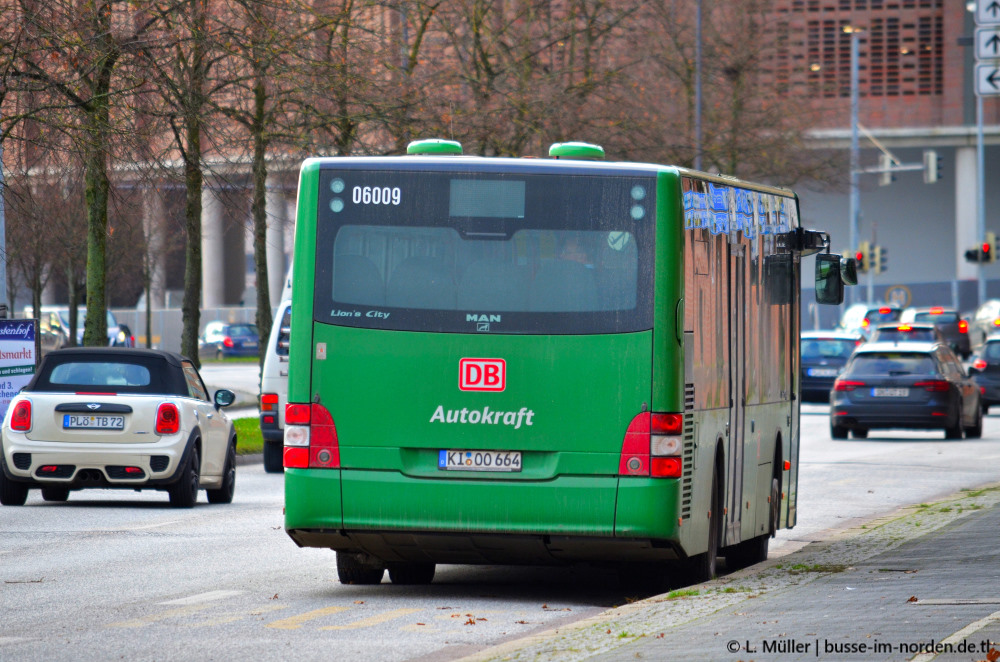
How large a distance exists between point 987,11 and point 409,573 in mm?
11263

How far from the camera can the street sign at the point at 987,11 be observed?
19703 mm

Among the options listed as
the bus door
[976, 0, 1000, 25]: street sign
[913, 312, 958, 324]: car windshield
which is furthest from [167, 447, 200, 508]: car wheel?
[913, 312, 958, 324]: car windshield

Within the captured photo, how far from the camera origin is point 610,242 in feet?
33.8

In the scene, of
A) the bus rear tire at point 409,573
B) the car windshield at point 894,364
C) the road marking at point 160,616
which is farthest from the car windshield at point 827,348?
the road marking at point 160,616

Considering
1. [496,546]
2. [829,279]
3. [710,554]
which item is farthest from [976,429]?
[496,546]

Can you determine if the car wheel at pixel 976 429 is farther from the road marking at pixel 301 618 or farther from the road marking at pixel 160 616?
the road marking at pixel 160 616

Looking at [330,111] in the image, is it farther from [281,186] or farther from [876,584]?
[876,584]

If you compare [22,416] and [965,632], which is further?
[22,416]

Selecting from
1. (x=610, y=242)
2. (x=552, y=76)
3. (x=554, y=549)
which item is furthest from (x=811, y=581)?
(x=552, y=76)

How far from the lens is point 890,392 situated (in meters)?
28.8

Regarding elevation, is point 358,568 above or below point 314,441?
A: below

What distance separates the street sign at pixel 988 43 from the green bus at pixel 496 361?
10.2m

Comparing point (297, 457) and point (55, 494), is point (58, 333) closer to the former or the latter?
point (55, 494)

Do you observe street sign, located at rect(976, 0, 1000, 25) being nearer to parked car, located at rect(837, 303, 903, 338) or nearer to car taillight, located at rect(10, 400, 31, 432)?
car taillight, located at rect(10, 400, 31, 432)
